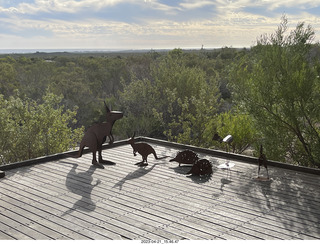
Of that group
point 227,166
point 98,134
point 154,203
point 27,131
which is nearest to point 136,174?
point 98,134

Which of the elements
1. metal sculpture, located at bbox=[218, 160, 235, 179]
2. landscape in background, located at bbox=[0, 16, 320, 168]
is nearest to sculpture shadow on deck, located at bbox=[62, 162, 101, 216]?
metal sculpture, located at bbox=[218, 160, 235, 179]

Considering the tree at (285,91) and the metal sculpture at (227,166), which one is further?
the tree at (285,91)

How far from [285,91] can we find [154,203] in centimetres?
→ 420

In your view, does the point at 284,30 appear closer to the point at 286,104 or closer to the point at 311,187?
the point at 286,104

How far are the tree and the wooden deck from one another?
1305 millimetres

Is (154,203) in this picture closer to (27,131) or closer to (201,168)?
(201,168)

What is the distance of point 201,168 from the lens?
24.1ft

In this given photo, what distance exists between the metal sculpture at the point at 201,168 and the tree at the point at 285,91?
211 centimetres

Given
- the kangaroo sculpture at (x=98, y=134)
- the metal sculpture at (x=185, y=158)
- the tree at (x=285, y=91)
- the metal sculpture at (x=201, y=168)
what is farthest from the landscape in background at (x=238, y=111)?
the kangaroo sculpture at (x=98, y=134)

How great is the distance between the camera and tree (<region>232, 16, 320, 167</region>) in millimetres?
8031

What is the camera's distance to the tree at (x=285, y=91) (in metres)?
8.03

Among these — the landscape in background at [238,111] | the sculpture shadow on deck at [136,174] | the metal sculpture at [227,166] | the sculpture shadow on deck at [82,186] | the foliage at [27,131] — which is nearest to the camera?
the sculpture shadow on deck at [82,186]

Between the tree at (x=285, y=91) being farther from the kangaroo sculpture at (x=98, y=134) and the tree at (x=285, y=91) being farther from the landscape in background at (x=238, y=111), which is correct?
the kangaroo sculpture at (x=98, y=134)

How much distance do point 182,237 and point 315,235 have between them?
5.84 ft
